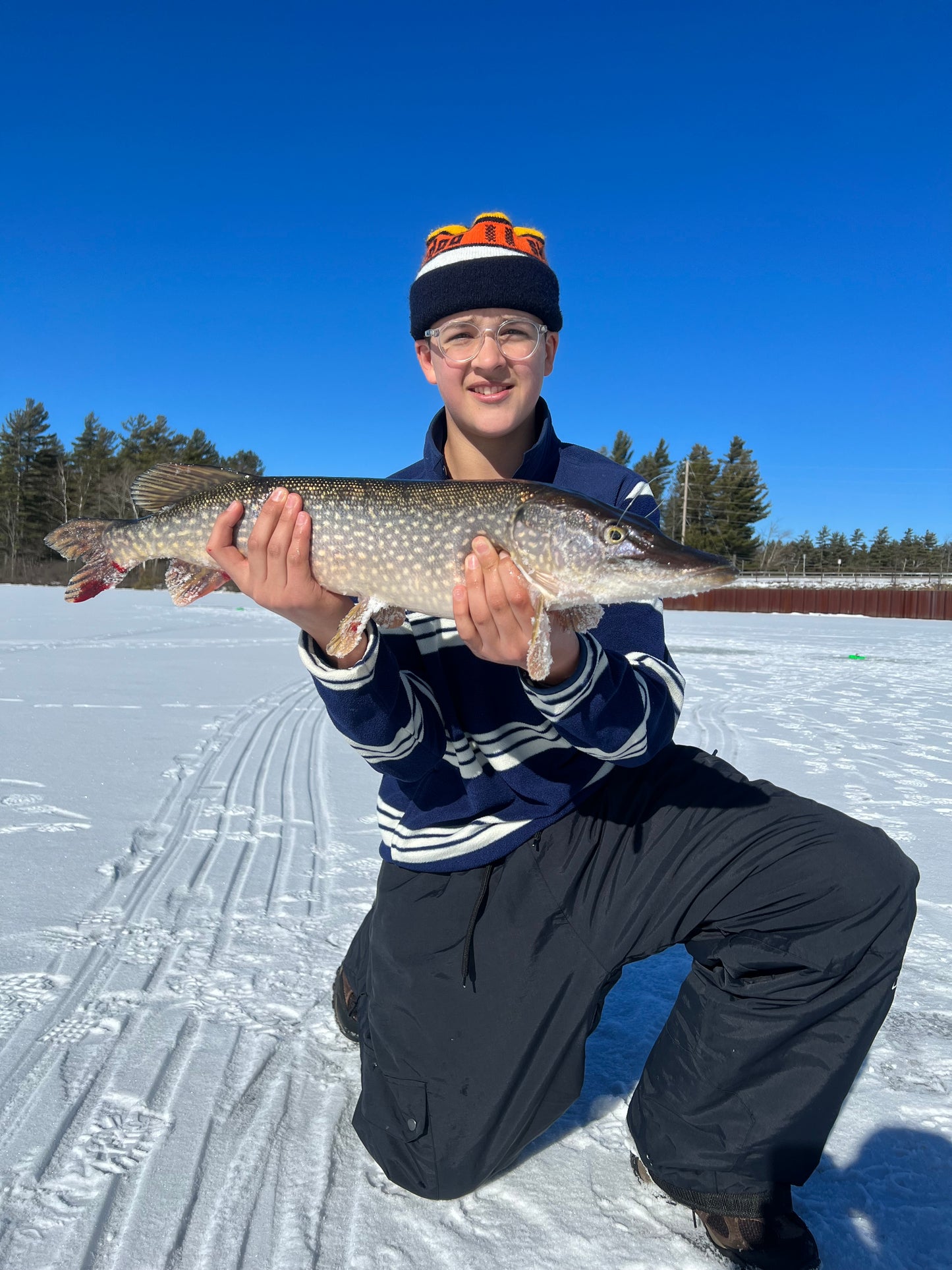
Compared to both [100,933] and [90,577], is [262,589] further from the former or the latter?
[100,933]

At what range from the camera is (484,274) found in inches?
104

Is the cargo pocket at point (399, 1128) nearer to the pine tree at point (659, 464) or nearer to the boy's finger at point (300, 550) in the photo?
the boy's finger at point (300, 550)

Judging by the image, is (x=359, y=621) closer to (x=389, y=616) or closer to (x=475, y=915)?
(x=389, y=616)

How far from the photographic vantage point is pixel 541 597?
206cm

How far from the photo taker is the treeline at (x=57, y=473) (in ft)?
161

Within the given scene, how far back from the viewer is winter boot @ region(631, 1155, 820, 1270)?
1.71 meters

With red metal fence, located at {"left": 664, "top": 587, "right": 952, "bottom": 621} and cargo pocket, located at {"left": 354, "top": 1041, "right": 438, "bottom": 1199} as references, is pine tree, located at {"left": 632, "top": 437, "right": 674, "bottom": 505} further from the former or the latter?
cargo pocket, located at {"left": 354, "top": 1041, "right": 438, "bottom": 1199}

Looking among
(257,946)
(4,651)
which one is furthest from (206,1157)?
(4,651)

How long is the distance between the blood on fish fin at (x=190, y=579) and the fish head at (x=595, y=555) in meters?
1.19

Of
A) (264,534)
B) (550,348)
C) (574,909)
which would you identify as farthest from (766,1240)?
(550,348)

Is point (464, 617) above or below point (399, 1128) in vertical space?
above

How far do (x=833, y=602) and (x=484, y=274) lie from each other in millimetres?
33693

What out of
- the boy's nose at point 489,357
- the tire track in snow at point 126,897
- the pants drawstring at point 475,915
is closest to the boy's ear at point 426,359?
the boy's nose at point 489,357

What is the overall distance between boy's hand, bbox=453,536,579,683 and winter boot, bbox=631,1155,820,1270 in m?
1.33
